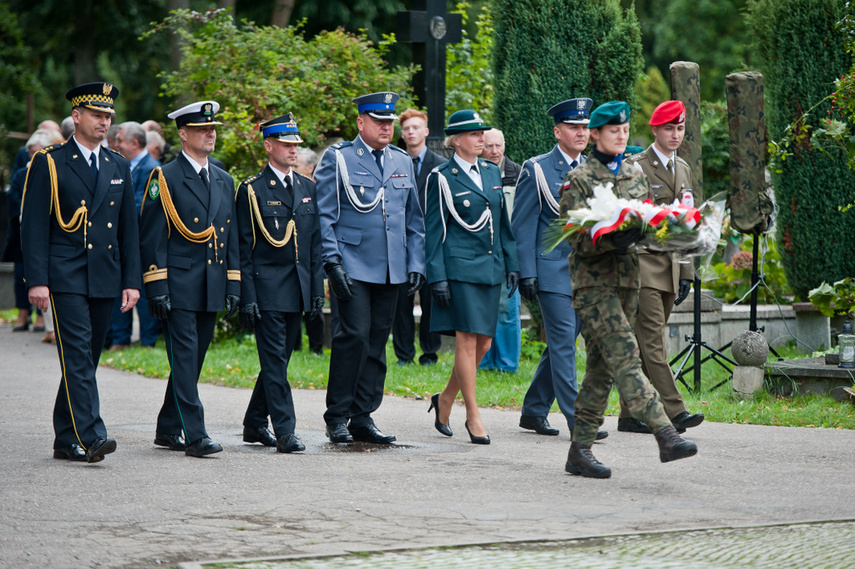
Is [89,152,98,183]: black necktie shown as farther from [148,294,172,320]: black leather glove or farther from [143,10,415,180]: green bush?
[143,10,415,180]: green bush

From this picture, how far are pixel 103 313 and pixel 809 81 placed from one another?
8.40 meters

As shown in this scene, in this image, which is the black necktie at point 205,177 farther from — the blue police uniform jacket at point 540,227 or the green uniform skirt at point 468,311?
the blue police uniform jacket at point 540,227

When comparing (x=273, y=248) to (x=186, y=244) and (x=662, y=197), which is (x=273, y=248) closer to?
(x=186, y=244)

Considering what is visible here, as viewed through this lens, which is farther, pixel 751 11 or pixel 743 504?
pixel 751 11

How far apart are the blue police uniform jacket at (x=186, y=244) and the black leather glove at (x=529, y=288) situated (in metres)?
1.92

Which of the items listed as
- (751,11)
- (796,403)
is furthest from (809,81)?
(796,403)

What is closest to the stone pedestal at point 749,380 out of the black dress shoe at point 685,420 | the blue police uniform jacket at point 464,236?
the black dress shoe at point 685,420

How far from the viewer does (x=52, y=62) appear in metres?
33.1

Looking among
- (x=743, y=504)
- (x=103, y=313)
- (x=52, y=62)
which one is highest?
(x=52, y=62)

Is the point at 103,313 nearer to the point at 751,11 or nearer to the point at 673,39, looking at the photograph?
the point at 751,11

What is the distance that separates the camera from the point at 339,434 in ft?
24.5

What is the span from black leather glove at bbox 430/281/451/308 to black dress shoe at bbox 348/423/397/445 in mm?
940

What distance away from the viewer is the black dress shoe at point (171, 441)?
7.21 m

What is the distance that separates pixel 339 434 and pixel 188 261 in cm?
150
